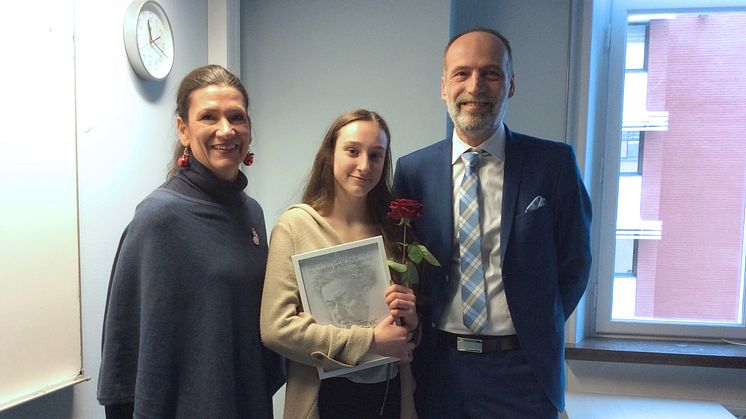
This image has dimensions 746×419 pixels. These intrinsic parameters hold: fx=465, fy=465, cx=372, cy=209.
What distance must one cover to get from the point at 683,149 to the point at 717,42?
0.55 metres

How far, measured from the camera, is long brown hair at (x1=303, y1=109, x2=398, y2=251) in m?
1.34

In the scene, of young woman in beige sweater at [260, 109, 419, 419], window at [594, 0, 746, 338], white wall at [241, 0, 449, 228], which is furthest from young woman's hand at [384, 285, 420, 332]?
window at [594, 0, 746, 338]

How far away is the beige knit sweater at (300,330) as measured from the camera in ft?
3.84

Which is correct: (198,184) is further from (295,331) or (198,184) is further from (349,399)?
(349,399)

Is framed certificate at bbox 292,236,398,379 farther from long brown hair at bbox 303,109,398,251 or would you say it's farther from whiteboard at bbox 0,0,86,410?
whiteboard at bbox 0,0,86,410

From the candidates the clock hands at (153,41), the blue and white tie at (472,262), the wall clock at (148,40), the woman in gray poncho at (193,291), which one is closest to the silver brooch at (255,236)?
the woman in gray poncho at (193,291)

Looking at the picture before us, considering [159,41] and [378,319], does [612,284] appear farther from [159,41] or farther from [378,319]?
[159,41]

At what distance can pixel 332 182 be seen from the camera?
54.2 inches

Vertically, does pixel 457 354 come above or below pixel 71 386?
above

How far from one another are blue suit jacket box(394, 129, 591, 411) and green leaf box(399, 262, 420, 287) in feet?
0.43

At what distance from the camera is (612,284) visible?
2434 mm

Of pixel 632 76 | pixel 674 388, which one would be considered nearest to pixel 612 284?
pixel 674 388

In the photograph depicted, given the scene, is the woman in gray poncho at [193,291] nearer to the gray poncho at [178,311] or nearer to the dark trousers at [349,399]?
the gray poncho at [178,311]

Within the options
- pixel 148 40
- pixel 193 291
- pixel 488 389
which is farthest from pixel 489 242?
pixel 148 40
